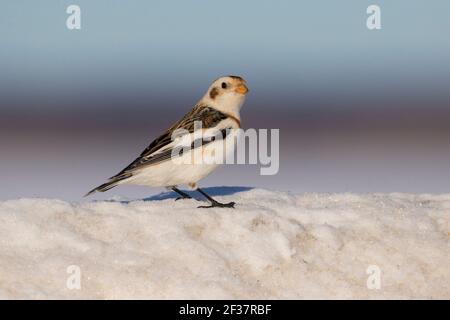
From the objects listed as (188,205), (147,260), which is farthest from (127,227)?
(188,205)

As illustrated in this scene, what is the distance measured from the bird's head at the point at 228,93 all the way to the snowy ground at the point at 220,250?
1402 mm

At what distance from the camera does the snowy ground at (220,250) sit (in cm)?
661

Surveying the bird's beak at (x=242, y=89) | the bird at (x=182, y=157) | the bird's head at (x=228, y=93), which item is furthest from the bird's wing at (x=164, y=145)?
the bird's beak at (x=242, y=89)

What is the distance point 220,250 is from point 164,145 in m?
1.89

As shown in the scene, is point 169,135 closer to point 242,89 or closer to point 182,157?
point 182,157

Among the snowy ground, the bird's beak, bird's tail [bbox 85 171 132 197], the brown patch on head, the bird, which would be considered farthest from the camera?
the brown patch on head

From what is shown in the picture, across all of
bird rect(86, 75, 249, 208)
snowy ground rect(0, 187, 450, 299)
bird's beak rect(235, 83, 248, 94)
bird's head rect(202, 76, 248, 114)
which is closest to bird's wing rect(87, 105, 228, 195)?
bird rect(86, 75, 249, 208)

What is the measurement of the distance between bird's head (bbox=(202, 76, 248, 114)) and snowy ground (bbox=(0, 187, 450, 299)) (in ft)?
4.60

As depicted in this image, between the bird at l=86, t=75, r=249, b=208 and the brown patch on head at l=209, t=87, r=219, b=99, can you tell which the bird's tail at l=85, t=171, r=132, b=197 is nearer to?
the bird at l=86, t=75, r=249, b=208

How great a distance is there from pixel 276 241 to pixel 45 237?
1.74m

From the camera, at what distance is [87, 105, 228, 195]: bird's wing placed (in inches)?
337

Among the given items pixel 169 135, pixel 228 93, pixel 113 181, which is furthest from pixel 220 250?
pixel 228 93

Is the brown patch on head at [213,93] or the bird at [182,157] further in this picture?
the brown patch on head at [213,93]

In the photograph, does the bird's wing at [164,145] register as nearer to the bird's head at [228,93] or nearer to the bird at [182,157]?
the bird at [182,157]
